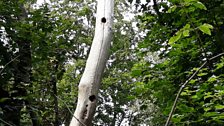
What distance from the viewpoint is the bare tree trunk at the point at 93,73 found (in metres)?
1.76

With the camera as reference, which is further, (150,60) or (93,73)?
(150,60)

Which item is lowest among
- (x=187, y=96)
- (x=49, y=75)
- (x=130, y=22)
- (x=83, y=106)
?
(x=83, y=106)

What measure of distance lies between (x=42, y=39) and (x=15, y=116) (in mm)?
1175

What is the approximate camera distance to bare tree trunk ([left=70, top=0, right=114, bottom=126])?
5.79 ft

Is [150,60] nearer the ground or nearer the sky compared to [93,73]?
nearer the sky

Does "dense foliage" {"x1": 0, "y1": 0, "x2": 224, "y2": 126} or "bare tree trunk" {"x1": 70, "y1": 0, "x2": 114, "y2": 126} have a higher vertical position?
"dense foliage" {"x1": 0, "y1": 0, "x2": 224, "y2": 126}

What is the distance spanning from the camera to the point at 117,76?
1491 cm

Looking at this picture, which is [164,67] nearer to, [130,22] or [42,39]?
[42,39]

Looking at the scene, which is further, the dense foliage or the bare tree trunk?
the dense foliage

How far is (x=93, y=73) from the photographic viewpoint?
185 cm

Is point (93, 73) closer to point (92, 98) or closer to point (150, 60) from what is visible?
point (92, 98)

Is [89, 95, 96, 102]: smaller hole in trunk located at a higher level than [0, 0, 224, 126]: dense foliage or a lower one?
lower

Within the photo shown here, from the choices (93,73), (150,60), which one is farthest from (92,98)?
(150,60)

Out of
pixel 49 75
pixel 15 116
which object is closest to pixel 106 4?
pixel 15 116
